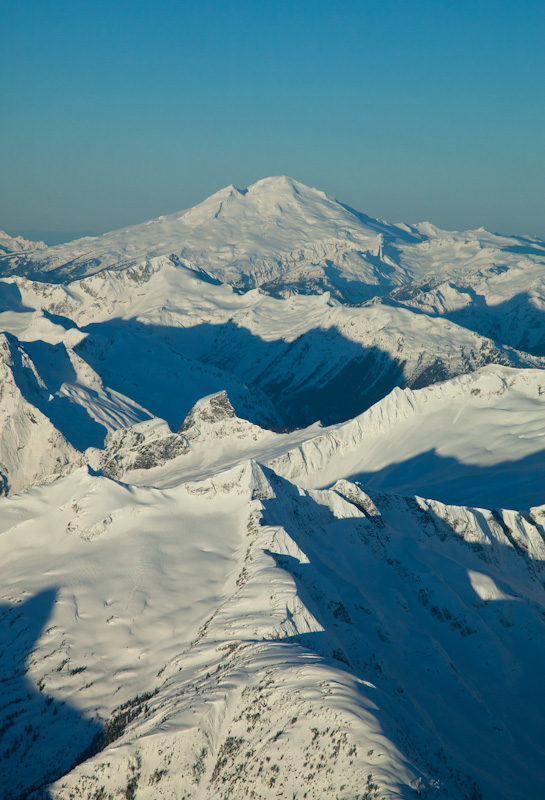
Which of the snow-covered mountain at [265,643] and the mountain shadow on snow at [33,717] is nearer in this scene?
the snow-covered mountain at [265,643]

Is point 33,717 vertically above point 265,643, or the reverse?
point 265,643

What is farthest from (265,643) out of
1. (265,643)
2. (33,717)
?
(33,717)

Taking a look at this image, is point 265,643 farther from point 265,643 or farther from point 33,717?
point 33,717

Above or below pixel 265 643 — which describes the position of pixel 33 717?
below

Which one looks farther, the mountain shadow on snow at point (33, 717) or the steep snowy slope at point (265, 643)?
the mountain shadow on snow at point (33, 717)

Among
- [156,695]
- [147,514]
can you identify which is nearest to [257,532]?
[147,514]

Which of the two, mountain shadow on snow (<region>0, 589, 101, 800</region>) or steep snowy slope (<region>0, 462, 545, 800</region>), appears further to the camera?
mountain shadow on snow (<region>0, 589, 101, 800</region>)

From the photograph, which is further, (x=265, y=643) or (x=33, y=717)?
(x=33, y=717)

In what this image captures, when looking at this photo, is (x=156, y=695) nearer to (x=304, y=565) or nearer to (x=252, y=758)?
(x=252, y=758)
